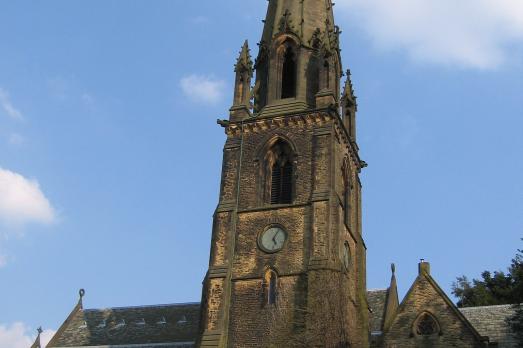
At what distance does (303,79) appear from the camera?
35625 mm

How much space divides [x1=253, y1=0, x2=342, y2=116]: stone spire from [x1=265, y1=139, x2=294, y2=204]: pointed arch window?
174cm

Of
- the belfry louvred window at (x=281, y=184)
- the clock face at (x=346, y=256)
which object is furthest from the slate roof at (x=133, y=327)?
the clock face at (x=346, y=256)

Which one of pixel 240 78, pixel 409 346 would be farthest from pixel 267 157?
pixel 409 346

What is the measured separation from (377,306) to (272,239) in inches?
281

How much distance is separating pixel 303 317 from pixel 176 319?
11634 millimetres

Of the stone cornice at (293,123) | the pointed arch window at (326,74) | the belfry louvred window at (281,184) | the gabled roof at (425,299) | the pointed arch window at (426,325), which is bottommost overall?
the pointed arch window at (426,325)

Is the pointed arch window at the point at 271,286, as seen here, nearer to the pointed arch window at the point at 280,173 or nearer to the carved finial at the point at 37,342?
the pointed arch window at the point at 280,173

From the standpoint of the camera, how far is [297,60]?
118 ft

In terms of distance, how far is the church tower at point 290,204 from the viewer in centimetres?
2919

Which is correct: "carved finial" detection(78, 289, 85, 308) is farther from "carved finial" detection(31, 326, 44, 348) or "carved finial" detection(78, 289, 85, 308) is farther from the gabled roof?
the gabled roof

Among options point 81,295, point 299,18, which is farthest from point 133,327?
point 299,18

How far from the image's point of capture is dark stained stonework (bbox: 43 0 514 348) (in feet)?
94.3

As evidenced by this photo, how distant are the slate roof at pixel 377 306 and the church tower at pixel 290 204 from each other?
4.68 ft

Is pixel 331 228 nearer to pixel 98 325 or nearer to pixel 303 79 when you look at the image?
pixel 303 79
